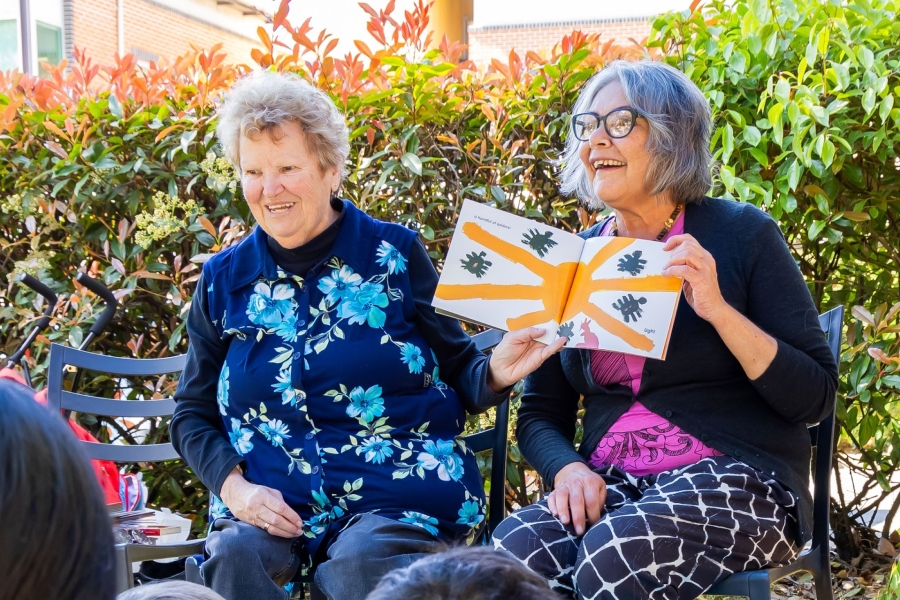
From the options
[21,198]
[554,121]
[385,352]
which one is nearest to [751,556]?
[385,352]

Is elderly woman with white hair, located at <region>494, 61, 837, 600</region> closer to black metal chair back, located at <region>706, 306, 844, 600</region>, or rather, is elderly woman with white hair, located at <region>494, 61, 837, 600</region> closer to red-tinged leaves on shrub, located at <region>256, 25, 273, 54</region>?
black metal chair back, located at <region>706, 306, 844, 600</region>

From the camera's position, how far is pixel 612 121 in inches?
98.0

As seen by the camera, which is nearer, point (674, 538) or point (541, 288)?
point (674, 538)

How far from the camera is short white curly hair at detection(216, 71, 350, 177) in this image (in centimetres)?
256

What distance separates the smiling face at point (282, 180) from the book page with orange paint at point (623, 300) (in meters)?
0.81

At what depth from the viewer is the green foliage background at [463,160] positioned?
10.2ft

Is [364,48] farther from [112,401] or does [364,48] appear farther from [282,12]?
[112,401]

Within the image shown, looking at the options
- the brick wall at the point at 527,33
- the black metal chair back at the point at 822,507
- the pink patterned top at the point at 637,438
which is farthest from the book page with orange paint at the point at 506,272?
the brick wall at the point at 527,33

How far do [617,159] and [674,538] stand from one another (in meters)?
1.00

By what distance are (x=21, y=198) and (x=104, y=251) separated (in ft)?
1.50

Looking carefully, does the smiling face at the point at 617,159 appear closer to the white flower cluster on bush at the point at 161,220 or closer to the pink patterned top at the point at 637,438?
the pink patterned top at the point at 637,438

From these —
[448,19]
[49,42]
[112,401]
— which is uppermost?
[49,42]

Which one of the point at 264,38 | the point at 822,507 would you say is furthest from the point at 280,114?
the point at 822,507

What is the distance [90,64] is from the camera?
4180 millimetres
